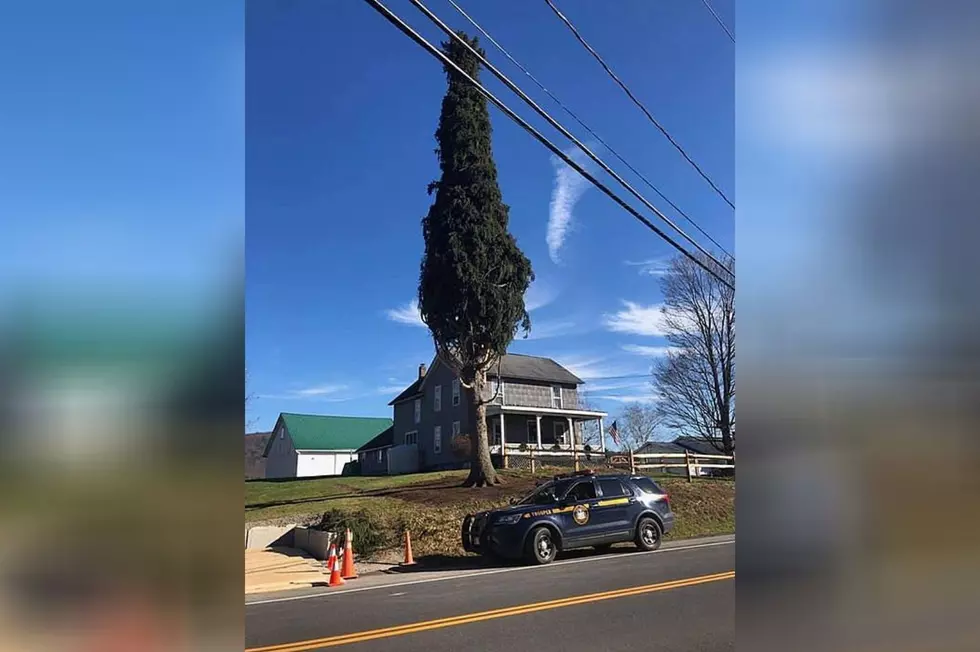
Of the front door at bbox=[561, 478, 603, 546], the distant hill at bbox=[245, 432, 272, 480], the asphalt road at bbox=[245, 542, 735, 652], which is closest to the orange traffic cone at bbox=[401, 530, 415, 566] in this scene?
the asphalt road at bbox=[245, 542, 735, 652]

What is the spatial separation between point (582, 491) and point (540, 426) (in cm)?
1865

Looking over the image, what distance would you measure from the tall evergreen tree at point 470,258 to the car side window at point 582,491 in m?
6.93

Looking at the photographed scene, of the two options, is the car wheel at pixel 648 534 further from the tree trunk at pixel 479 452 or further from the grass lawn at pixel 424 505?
the tree trunk at pixel 479 452

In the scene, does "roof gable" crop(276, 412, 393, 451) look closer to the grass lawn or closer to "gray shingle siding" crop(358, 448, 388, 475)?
"gray shingle siding" crop(358, 448, 388, 475)

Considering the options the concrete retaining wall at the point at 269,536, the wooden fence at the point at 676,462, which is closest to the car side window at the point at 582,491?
the concrete retaining wall at the point at 269,536

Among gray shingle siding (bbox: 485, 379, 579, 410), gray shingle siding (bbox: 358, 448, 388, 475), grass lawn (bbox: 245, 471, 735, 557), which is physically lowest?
gray shingle siding (bbox: 358, 448, 388, 475)

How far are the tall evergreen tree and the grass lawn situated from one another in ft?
5.15

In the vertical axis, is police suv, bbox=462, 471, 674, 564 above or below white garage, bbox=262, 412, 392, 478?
above

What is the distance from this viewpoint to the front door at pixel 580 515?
446 inches

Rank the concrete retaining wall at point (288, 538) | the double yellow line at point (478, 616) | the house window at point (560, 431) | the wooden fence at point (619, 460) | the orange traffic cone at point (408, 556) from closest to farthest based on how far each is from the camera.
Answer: the double yellow line at point (478, 616) → the orange traffic cone at point (408, 556) → the concrete retaining wall at point (288, 538) → the wooden fence at point (619, 460) → the house window at point (560, 431)

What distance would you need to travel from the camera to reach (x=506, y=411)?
1121 inches

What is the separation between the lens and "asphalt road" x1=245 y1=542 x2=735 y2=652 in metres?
5.50
